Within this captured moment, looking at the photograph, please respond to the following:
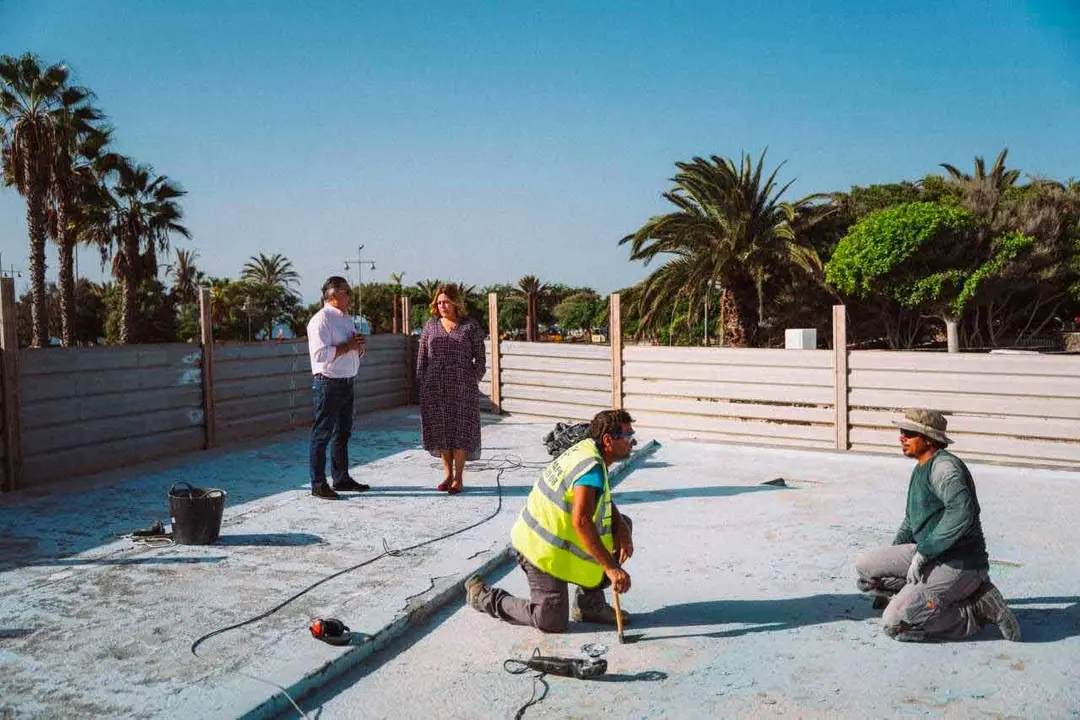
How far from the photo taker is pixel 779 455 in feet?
28.9

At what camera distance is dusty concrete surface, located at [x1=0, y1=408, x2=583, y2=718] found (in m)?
3.47

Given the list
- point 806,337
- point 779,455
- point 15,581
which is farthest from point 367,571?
point 806,337

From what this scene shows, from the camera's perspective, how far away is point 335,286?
6848 millimetres

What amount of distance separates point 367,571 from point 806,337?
6742 millimetres

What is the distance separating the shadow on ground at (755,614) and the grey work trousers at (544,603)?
237 mm

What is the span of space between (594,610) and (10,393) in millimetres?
5519

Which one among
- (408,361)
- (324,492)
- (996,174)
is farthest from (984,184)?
(324,492)

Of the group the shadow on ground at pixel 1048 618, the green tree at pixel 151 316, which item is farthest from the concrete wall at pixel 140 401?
the green tree at pixel 151 316

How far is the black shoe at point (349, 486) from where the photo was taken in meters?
7.00

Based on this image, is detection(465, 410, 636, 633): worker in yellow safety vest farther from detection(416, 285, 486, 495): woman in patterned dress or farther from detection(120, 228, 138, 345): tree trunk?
detection(120, 228, 138, 345): tree trunk

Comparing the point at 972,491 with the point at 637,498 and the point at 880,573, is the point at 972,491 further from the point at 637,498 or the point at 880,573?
the point at 637,498

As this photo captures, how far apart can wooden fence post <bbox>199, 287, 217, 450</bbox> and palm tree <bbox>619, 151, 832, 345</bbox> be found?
16102 mm

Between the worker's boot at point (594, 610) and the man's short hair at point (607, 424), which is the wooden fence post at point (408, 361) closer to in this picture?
the worker's boot at point (594, 610)

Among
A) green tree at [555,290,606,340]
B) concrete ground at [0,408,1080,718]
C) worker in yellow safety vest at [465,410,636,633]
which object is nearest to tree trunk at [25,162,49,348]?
concrete ground at [0,408,1080,718]
